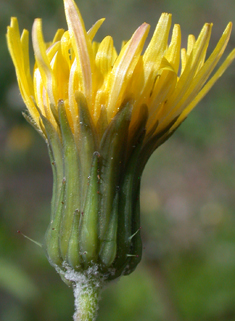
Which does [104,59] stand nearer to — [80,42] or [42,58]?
[80,42]

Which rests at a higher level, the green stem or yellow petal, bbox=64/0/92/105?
yellow petal, bbox=64/0/92/105

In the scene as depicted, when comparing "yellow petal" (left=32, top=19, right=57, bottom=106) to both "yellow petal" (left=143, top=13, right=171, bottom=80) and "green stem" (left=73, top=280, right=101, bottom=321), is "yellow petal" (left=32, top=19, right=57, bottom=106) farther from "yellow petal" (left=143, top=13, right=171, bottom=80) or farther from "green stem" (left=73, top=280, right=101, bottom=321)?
"green stem" (left=73, top=280, right=101, bottom=321)

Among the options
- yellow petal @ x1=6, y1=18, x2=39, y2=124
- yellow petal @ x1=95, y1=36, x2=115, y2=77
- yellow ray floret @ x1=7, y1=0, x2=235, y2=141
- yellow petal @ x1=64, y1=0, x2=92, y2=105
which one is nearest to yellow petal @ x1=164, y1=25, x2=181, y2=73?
yellow ray floret @ x1=7, y1=0, x2=235, y2=141

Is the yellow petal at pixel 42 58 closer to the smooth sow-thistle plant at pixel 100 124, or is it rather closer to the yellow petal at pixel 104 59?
the smooth sow-thistle plant at pixel 100 124

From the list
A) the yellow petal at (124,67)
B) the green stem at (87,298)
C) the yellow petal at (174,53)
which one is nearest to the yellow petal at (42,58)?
the yellow petal at (124,67)

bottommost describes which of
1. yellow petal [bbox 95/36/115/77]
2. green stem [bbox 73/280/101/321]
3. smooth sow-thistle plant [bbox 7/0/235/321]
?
green stem [bbox 73/280/101/321]
